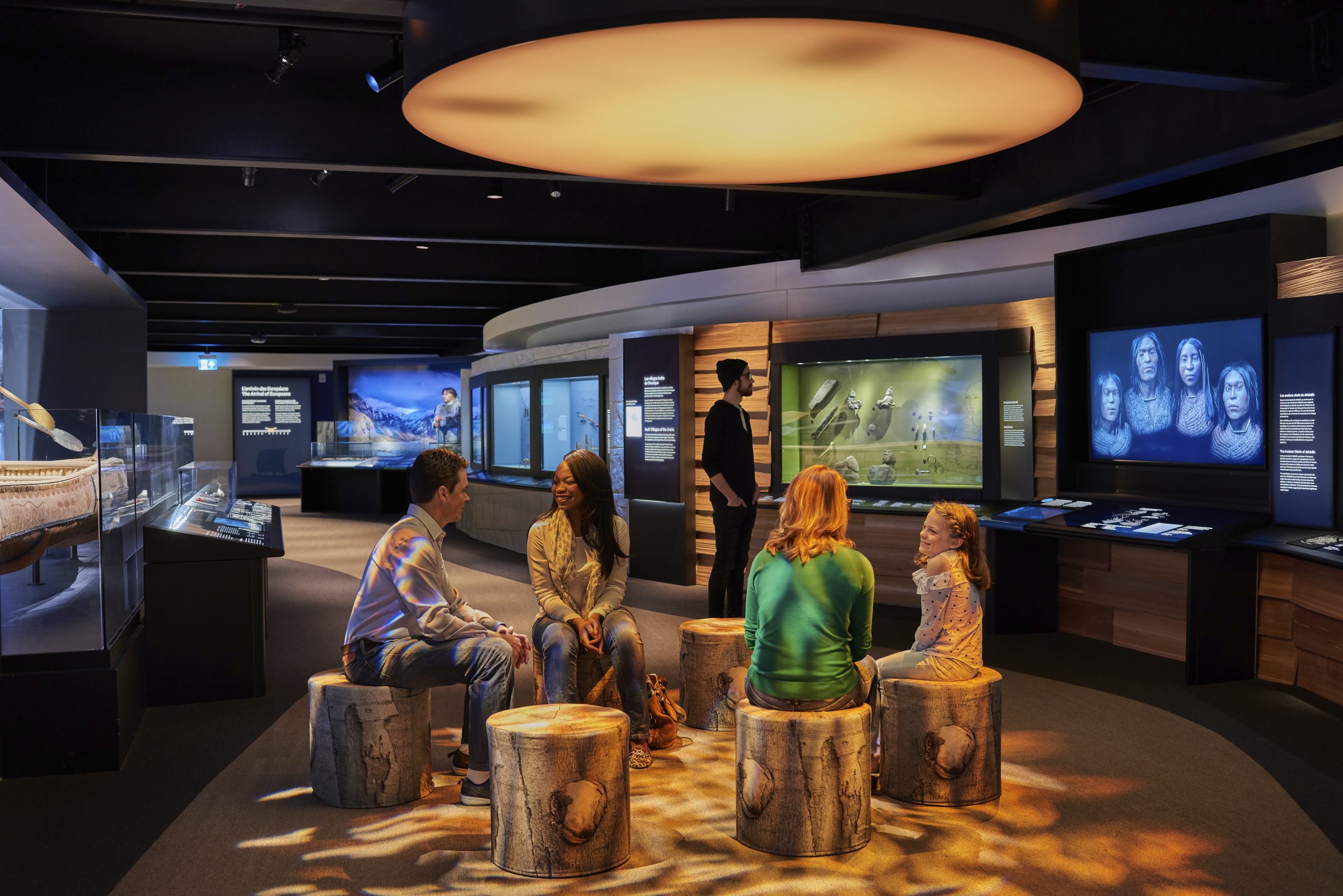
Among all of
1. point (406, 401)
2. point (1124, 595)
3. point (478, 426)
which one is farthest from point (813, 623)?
point (406, 401)

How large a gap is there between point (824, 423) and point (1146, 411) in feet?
9.33

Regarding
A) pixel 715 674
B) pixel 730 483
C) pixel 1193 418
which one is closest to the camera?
pixel 715 674

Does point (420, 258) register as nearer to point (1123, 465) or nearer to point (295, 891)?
point (1123, 465)

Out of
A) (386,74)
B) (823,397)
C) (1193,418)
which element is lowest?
(1193,418)

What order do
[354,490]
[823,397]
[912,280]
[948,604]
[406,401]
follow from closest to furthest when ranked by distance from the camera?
[948,604] < [912,280] < [823,397] < [354,490] < [406,401]

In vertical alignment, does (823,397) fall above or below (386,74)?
below

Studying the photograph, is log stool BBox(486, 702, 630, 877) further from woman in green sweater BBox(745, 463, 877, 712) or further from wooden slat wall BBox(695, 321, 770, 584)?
wooden slat wall BBox(695, 321, 770, 584)

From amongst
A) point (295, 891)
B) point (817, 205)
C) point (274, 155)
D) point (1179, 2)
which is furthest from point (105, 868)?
point (817, 205)

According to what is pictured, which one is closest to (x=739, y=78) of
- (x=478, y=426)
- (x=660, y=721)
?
(x=660, y=721)

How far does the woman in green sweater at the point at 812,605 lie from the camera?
365cm

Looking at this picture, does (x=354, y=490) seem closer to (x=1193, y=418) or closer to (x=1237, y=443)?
(x=1193, y=418)

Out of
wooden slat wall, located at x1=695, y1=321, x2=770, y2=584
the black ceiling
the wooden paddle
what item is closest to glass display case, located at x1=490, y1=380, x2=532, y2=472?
the black ceiling

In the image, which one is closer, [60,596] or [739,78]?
[739,78]

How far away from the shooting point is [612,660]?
186 inches
